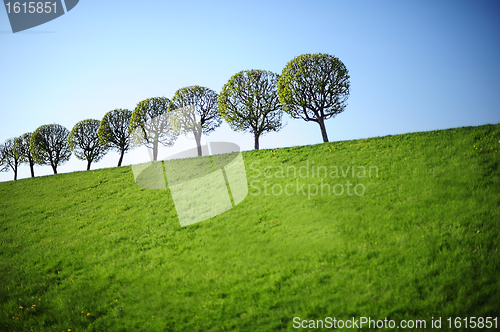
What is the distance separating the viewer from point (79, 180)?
30000 mm

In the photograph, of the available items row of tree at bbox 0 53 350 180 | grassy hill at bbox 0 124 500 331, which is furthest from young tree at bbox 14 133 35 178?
grassy hill at bbox 0 124 500 331

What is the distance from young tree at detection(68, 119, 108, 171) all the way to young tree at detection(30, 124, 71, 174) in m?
5.92

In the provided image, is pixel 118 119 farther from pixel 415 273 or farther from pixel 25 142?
pixel 415 273

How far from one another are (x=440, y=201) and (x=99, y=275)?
15159 millimetres

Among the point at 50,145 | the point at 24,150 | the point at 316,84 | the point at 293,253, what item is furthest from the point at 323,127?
the point at 24,150

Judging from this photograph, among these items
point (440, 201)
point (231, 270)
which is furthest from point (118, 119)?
point (440, 201)

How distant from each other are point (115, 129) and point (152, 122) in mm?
8503

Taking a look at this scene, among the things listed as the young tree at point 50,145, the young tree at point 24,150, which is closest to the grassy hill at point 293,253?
the young tree at point 50,145

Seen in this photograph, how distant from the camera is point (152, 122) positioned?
4450cm

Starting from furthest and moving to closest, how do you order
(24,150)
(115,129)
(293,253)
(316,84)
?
(24,150) < (115,129) < (316,84) < (293,253)

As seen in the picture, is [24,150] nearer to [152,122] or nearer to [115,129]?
[115,129]

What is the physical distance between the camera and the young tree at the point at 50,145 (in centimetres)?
5491

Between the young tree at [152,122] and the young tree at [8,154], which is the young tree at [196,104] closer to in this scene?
the young tree at [152,122]

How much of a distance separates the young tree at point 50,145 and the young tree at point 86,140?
19.4 feet
